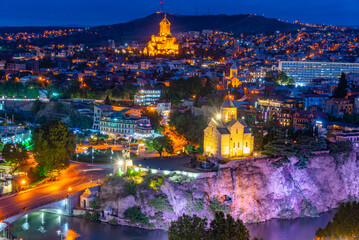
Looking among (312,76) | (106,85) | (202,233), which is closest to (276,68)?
(312,76)

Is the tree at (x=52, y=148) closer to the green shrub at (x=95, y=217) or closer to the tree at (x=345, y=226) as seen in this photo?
the green shrub at (x=95, y=217)

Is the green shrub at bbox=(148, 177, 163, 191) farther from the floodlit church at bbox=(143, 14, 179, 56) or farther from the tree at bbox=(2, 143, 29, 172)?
the floodlit church at bbox=(143, 14, 179, 56)

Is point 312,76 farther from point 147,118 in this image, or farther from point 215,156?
point 215,156

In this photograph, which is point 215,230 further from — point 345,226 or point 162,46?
point 162,46

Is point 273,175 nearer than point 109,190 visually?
No

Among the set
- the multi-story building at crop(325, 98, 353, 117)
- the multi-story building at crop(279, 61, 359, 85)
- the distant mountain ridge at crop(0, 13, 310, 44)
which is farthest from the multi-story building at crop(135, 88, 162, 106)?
the distant mountain ridge at crop(0, 13, 310, 44)

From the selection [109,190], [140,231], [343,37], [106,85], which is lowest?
[140,231]

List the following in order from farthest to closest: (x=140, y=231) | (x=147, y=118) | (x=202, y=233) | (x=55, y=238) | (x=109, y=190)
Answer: (x=147, y=118)
(x=109, y=190)
(x=140, y=231)
(x=55, y=238)
(x=202, y=233)

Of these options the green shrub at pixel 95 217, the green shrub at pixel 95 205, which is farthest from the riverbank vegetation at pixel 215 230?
the green shrub at pixel 95 205
